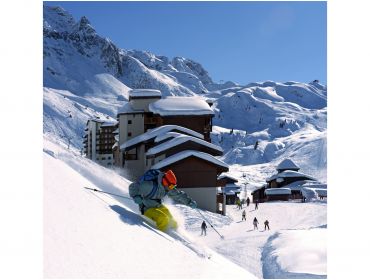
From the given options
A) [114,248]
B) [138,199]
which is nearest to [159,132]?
[138,199]

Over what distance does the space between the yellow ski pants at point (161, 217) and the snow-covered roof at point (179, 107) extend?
29.7 metres

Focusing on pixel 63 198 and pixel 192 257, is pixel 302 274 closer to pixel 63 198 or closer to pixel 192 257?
pixel 192 257

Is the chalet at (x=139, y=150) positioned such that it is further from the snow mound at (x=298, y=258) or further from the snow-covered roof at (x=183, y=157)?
the snow mound at (x=298, y=258)

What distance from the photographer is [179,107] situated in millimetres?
39906

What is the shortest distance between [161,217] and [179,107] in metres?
31.0

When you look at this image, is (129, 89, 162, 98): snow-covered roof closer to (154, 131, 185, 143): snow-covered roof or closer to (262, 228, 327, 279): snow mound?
(154, 131, 185, 143): snow-covered roof

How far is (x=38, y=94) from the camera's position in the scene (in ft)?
17.1

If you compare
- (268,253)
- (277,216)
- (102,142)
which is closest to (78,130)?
(102,142)

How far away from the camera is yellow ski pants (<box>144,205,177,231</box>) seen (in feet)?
30.1

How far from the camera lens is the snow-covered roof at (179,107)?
129 ft

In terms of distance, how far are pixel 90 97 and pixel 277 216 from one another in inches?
6845

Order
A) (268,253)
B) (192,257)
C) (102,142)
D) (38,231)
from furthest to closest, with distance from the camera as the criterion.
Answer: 1. (102,142)
2. (268,253)
3. (192,257)
4. (38,231)

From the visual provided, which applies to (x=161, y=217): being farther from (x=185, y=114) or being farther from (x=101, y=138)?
(x=101, y=138)

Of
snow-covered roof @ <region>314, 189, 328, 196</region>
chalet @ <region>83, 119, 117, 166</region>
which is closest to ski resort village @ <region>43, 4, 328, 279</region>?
snow-covered roof @ <region>314, 189, 328, 196</region>
